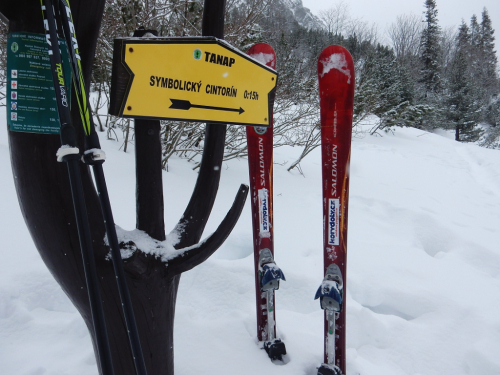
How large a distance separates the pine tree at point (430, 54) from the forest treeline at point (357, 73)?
0.24 feet

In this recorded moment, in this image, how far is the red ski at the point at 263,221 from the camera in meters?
1.66

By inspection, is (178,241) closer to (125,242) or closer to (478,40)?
(125,242)

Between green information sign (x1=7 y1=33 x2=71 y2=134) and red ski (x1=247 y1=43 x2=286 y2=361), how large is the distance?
120cm

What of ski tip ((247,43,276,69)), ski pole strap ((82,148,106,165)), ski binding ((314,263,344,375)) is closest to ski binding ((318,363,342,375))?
ski binding ((314,263,344,375))

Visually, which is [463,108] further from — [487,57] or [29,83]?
[29,83]

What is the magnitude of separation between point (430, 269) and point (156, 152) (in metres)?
2.61

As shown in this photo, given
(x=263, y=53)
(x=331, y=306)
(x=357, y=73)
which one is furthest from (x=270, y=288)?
(x=357, y=73)

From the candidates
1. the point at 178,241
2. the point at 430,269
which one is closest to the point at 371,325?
the point at 430,269

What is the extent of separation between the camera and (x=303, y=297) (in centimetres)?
214

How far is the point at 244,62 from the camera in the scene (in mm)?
902

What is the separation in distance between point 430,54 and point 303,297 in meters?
29.6

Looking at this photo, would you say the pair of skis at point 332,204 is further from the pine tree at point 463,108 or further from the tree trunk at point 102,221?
the pine tree at point 463,108

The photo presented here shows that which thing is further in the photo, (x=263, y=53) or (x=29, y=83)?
(x=263, y=53)

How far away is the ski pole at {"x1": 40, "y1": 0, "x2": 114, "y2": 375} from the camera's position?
58cm
